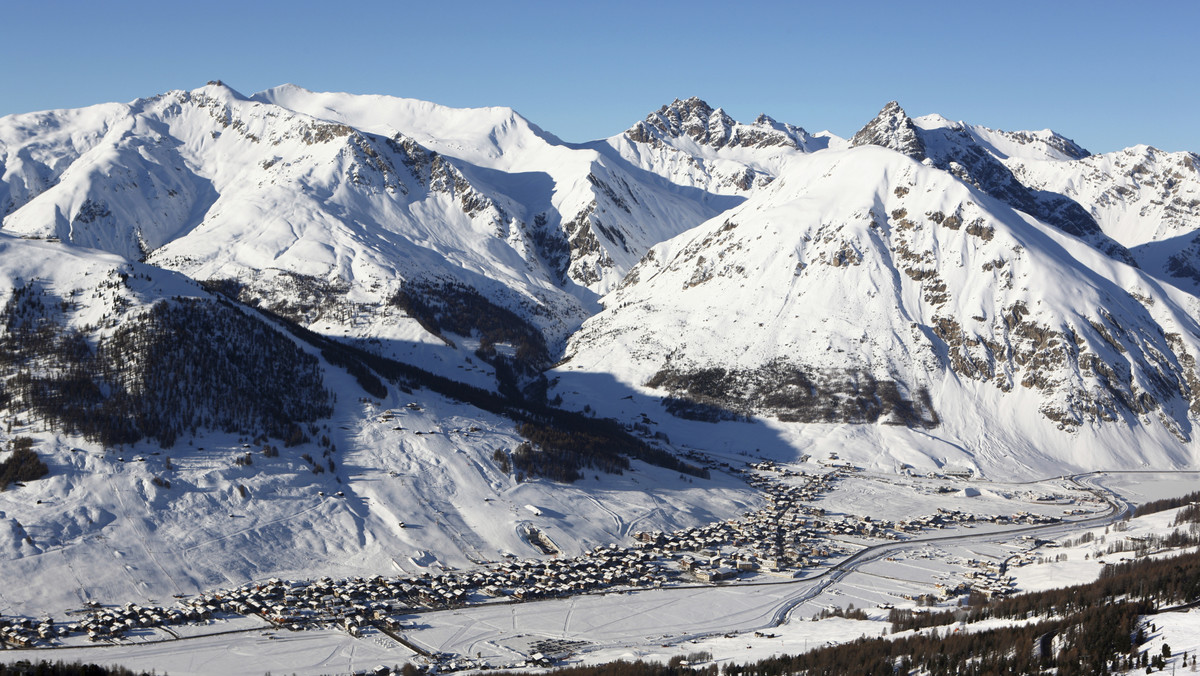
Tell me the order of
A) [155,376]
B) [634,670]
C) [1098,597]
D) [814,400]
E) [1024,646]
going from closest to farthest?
[1024,646] < [634,670] < [1098,597] < [155,376] < [814,400]

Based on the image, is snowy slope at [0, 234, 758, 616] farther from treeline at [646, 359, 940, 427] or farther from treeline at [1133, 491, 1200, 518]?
treeline at [1133, 491, 1200, 518]

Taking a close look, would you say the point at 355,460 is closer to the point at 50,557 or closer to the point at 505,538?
the point at 505,538

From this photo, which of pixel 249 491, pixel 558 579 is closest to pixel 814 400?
pixel 558 579

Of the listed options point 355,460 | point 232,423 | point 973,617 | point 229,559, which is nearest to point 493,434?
point 355,460

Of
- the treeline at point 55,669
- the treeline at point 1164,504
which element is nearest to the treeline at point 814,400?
the treeline at point 1164,504

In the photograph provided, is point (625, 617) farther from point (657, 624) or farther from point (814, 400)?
point (814, 400)

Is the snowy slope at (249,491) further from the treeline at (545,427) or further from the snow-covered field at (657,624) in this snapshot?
the snow-covered field at (657,624)

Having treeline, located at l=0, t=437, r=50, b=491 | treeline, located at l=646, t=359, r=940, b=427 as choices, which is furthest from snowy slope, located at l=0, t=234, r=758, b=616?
treeline, located at l=646, t=359, r=940, b=427
